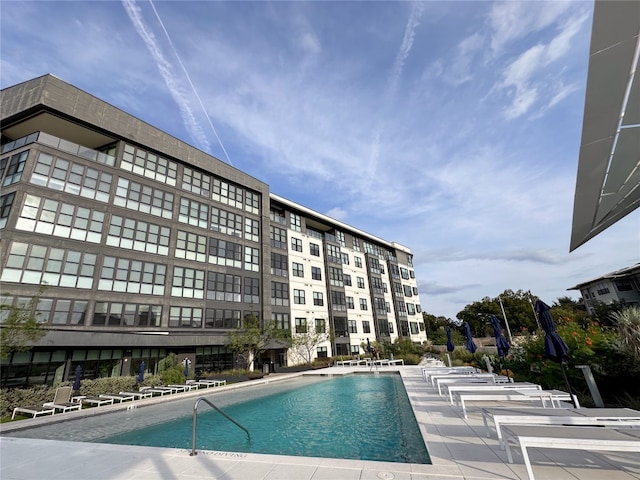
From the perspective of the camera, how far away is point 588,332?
33.0 feet

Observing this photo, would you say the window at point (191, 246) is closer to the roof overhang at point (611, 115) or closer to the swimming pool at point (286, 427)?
the swimming pool at point (286, 427)

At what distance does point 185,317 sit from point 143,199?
10646 mm

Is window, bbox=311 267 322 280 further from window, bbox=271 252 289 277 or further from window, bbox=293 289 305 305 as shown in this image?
window, bbox=271 252 289 277

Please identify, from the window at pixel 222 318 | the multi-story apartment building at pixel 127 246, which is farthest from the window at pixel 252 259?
the window at pixel 222 318

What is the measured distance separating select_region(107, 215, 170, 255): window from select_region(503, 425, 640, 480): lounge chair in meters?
25.4

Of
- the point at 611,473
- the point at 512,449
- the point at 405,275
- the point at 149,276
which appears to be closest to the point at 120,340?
the point at 149,276

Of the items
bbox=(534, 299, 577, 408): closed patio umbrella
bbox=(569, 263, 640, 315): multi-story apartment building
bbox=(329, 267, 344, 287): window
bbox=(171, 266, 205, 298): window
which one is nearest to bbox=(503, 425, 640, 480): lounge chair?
bbox=(534, 299, 577, 408): closed patio umbrella

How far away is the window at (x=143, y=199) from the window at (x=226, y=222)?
356 centimetres

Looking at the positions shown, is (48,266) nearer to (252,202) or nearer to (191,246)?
(191,246)

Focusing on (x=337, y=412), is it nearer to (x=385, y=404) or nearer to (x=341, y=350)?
(x=385, y=404)

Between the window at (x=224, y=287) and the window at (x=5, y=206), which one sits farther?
the window at (x=224, y=287)

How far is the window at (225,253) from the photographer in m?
28.2

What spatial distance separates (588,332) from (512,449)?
749 cm

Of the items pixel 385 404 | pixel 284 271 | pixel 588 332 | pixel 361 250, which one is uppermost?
pixel 361 250
